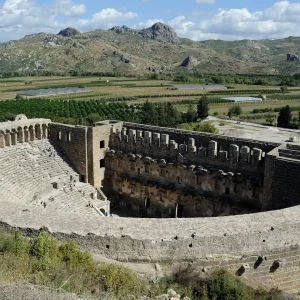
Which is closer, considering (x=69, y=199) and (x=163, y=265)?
(x=163, y=265)

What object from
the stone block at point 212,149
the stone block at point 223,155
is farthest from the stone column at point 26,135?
the stone block at point 223,155

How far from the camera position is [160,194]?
24734 millimetres

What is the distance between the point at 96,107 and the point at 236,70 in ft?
423

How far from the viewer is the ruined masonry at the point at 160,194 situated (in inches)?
534

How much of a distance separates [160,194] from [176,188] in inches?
50.7

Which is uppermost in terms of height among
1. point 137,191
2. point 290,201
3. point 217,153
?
point 217,153

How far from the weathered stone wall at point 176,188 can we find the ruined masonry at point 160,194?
2.4 inches

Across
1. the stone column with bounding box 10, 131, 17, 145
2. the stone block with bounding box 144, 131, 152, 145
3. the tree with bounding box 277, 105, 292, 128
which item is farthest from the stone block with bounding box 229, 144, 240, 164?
the tree with bounding box 277, 105, 292, 128

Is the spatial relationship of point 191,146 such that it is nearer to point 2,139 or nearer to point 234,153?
point 234,153

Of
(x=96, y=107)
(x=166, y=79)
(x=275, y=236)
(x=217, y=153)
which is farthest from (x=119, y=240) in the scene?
(x=166, y=79)

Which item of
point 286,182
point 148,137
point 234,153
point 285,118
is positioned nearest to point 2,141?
point 148,137

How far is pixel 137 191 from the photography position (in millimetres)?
25812

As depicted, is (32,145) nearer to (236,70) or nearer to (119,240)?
(119,240)

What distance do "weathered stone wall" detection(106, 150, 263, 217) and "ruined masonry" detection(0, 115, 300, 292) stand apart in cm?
6
